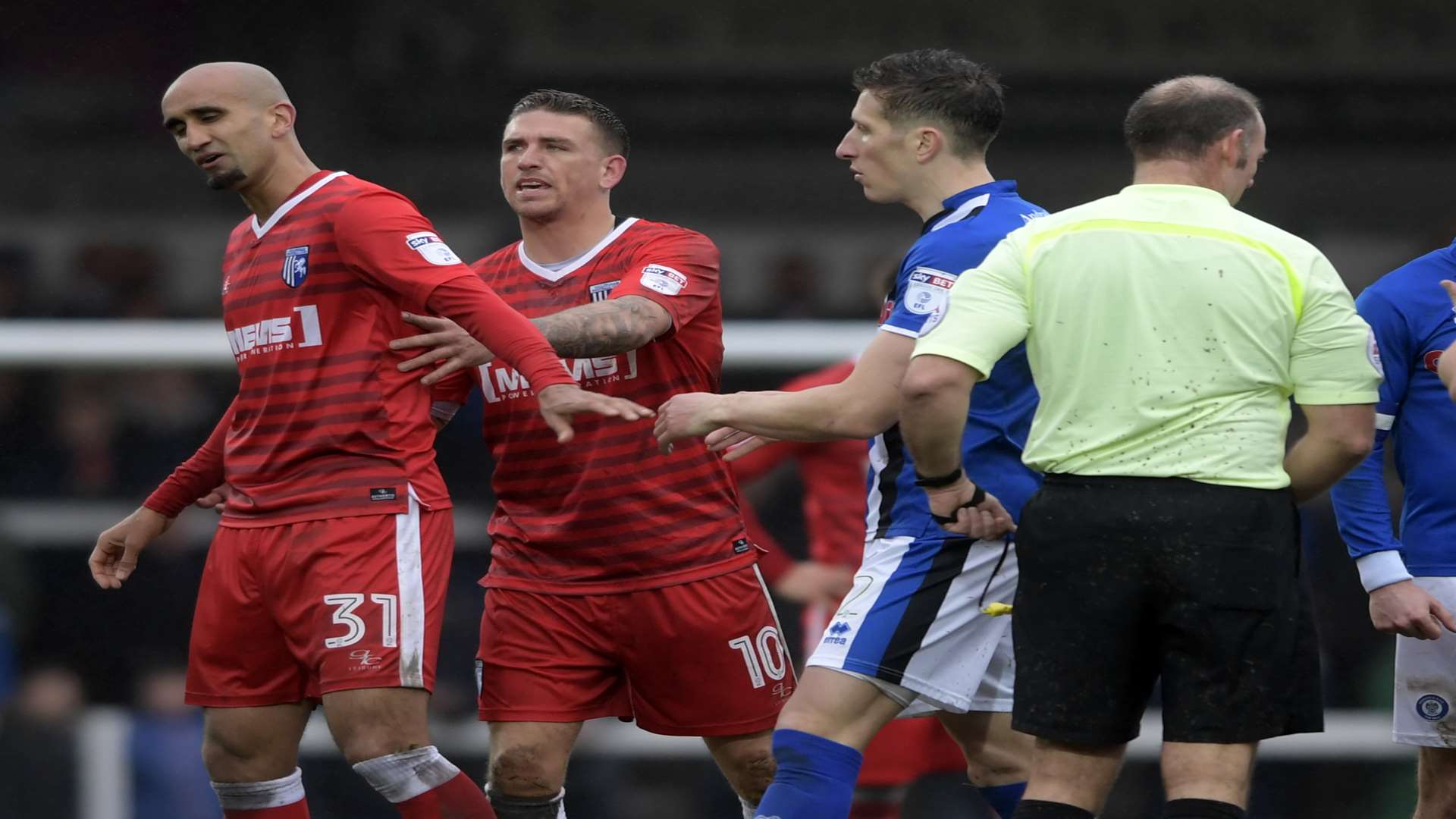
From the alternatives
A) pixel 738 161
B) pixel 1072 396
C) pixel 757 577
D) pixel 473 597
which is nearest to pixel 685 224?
pixel 738 161

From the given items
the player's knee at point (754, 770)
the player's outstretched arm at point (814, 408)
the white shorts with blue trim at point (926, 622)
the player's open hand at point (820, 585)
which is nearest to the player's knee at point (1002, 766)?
the white shorts with blue trim at point (926, 622)

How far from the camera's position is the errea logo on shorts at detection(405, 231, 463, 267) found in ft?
12.3

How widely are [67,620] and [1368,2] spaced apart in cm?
577

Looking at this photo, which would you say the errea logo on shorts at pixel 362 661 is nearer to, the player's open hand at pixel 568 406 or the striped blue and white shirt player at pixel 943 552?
the player's open hand at pixel 568 406

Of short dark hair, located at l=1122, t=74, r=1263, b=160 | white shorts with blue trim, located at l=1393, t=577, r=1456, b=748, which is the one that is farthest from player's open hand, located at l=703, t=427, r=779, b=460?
white shorts with blue trim, located at l=1393, t=577, r=1456, b=748

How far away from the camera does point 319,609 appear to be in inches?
147

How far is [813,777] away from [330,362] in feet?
4.27

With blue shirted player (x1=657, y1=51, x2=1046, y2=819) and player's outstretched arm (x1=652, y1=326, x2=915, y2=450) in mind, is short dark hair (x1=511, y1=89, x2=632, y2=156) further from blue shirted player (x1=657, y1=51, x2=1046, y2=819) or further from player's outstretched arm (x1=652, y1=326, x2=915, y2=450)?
player's outstretched arm (x1=652, y1=326, x2=915, y2=450)

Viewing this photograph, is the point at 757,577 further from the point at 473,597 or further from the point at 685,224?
the point at 685,224

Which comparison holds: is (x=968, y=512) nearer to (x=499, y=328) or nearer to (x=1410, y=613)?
(x=499, y=328)

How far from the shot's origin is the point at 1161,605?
3.16 meters

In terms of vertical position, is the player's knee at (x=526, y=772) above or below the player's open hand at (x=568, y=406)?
below

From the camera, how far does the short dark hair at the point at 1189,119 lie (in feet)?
10.8

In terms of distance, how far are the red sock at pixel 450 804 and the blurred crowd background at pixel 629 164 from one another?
3345mm
